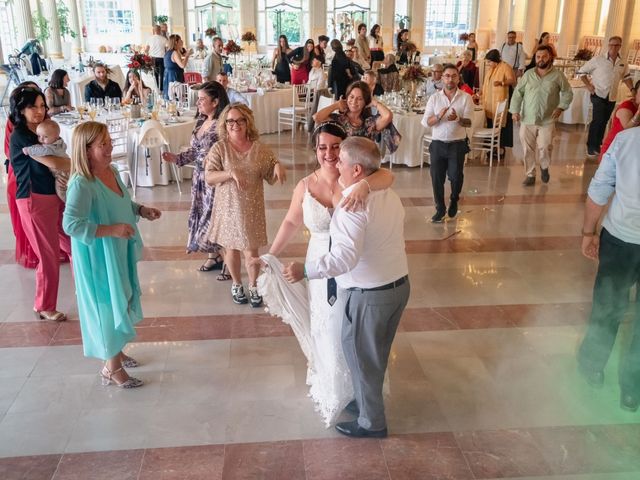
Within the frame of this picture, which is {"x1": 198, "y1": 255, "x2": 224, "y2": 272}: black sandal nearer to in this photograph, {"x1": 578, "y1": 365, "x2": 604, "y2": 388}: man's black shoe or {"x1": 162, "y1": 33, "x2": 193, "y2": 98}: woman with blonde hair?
{"x1": 578, "y1": 365, "x2": 604, "y2": 388}: man's black shoe

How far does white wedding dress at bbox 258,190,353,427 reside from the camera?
9.89 ft

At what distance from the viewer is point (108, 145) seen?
3.10 m

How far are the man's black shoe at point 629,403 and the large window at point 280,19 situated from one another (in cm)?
2341

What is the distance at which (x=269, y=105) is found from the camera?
1119 centimetres

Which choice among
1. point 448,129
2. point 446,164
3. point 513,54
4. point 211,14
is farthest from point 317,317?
point 211,14

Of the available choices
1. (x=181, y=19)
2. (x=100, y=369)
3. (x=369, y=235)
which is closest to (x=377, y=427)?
(x=369, y=235)

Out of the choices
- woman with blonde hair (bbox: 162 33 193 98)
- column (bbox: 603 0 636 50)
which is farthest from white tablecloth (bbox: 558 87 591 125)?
woman with blonde hair (bbox: 162 33 193 98)

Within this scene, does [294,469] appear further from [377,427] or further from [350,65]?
[350,65]

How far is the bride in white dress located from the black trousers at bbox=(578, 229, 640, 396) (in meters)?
1.45

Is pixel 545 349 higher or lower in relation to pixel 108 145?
lower

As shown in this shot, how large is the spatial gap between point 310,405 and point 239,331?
0.99 m

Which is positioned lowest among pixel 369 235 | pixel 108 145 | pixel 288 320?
pixel 288 320

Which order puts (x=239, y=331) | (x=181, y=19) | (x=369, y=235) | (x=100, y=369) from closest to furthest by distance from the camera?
(x=369, y=235), (x=100, y=369), (x=239, y=331), (x=181, y=19)

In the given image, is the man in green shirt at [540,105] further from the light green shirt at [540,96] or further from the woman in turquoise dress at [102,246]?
the woman in turquoise dress at [102,246]
